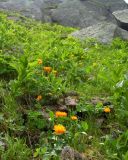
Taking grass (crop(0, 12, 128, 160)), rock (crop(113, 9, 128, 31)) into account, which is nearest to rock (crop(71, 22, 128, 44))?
rock (crop(113, 9, 128, 31))

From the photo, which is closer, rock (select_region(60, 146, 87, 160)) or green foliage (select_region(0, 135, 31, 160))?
rock (select_region(60, 146, 87, 160))

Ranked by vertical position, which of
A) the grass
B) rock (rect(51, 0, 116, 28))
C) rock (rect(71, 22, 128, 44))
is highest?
the grass

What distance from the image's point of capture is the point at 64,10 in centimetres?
2633

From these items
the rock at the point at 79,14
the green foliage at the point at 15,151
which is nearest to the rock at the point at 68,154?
the green foliage at the point at 15,151

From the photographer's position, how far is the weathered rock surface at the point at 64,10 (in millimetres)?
24625

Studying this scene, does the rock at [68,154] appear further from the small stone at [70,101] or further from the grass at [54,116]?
the small stone at [70,101]

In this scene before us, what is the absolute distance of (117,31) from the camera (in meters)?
14.8

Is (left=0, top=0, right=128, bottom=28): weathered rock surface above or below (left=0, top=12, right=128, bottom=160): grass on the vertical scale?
below

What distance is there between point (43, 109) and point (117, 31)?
34.6 feet

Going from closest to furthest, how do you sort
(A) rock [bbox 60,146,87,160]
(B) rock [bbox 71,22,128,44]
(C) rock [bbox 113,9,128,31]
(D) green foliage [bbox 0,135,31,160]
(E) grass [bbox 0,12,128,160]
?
(A) rock [bbox 60,146,87,160] → (D) green foliage [bbox 0,135,31,160] → (E) grass [bbox 0,12,128,160] → (B) rock [bbox 71,22,128,44] → (C) rock [bbox 113,9,128,31]

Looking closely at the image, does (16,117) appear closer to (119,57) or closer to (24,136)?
(24,136)

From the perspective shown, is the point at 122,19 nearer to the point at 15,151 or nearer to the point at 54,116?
the point at 54,116

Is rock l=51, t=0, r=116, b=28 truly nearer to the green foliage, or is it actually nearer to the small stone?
the small stone

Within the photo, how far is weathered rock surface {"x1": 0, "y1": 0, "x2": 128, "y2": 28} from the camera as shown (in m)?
24.6
